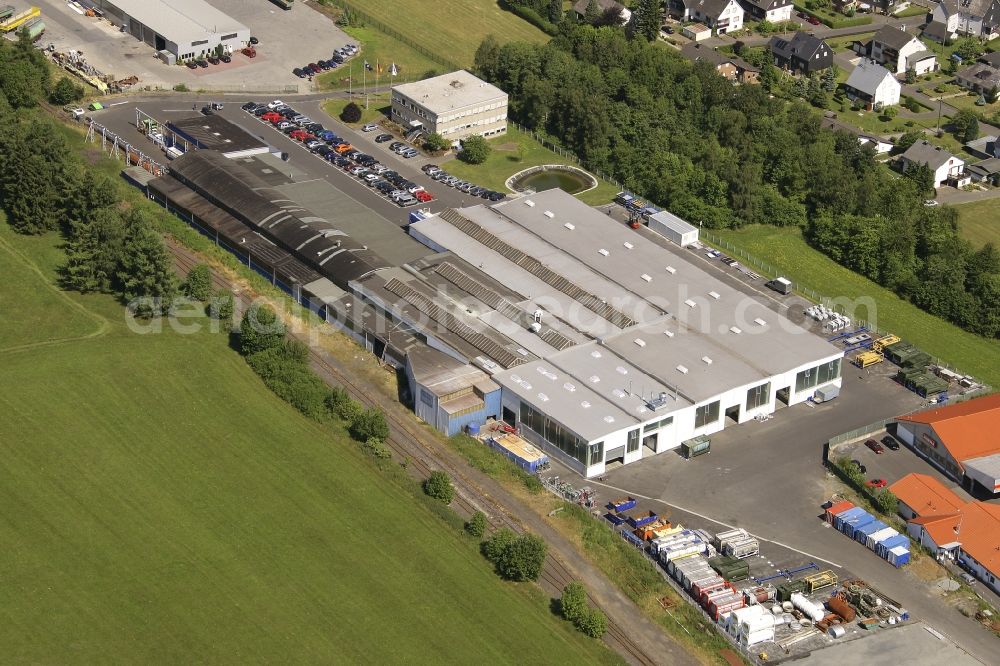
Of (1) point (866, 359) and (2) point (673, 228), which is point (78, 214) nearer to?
(2) point (673, 228)

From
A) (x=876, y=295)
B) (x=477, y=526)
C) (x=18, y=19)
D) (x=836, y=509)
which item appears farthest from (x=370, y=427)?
(x=18, y=19)

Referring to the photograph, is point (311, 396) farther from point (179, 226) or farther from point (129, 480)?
point (179, 226)

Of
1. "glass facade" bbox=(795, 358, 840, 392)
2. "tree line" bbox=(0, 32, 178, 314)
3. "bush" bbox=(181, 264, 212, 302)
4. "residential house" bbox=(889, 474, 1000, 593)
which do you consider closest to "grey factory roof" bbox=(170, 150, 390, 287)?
"tree line" bbox=(0, 32, 178, 314)

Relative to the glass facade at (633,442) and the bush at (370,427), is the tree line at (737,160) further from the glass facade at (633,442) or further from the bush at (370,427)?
the bush at (370,427)

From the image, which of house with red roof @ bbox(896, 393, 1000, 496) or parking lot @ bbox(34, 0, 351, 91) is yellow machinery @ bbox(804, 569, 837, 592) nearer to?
house with red roof @ bbox(896, 393, 1000, 496)

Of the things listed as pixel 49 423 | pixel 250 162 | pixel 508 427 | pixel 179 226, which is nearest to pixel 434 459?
pixel 508 427

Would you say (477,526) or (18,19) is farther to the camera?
(18,19)

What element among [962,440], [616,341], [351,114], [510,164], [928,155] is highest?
[351,114]
